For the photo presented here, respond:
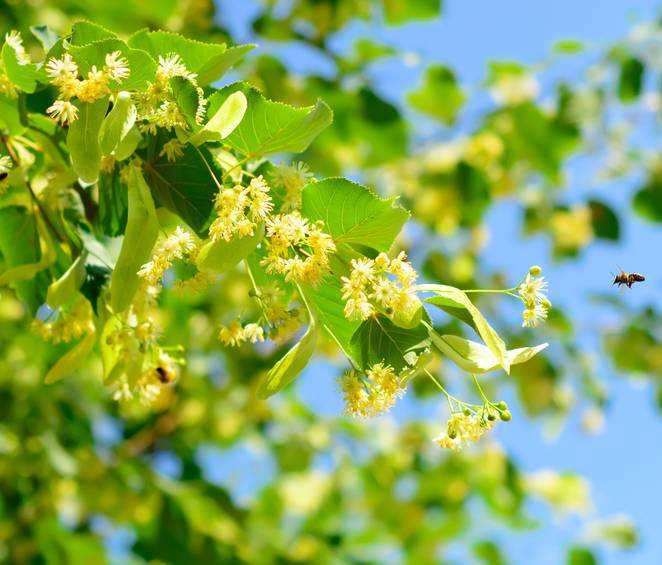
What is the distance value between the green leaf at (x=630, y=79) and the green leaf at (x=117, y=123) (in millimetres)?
3023

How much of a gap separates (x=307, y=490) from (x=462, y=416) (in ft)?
11.4

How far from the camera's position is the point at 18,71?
0.96 m

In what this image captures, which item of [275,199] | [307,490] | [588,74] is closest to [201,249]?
[275,199]

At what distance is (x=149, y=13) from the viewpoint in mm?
2930

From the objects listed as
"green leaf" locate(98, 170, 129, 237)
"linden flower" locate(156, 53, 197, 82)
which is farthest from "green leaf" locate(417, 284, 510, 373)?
"green leaf" locate(98, 170, 129, 237)

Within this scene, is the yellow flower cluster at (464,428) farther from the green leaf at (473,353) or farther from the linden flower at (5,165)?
the linden flower at (5,165)

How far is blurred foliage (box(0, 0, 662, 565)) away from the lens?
318cm

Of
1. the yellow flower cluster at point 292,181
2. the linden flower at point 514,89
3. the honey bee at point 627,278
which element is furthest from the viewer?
the linden flower at point 514,89

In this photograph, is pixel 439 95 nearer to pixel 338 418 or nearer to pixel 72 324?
pixel 338 418

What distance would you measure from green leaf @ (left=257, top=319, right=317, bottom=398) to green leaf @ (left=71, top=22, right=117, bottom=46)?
1.36ft

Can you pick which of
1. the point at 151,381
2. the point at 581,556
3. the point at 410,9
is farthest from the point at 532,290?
the point at 581,556

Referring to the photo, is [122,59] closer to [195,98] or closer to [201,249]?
[195,98]

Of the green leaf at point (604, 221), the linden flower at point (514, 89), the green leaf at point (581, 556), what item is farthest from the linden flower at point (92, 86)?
the green leaf at point (581, 556)

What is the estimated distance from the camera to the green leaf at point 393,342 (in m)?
0.89
